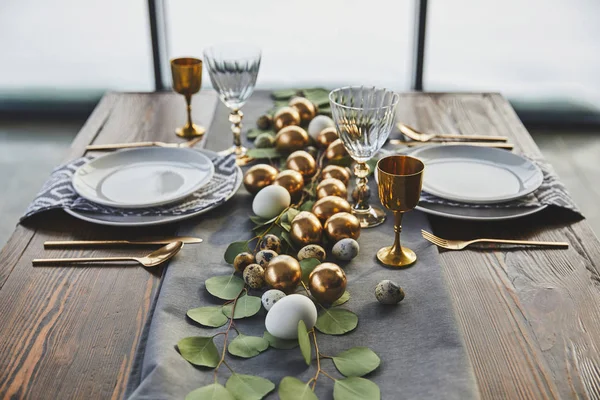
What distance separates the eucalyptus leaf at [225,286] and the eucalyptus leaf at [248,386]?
0.17 metres

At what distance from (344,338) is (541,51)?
264 centimetres

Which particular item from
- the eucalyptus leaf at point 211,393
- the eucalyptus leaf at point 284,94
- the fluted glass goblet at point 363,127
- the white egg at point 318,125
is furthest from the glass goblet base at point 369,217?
the eucalyptus leaf at point 284,94

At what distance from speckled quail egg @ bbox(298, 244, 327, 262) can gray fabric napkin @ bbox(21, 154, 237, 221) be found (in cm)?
24

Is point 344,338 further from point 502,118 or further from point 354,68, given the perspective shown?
point 354,68

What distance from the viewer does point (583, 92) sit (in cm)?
308

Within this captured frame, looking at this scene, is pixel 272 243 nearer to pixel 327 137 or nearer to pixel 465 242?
pixel 465 242

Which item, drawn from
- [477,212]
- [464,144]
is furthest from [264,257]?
[464,144]

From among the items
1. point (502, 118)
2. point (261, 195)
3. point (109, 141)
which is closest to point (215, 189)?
point (261, 195)

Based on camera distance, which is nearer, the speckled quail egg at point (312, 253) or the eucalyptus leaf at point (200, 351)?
the eucalyptus leaf at point (200, 351)

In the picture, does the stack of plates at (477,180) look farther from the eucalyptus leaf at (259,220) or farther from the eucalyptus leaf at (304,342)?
the eucalyptus leaf at (304,342)

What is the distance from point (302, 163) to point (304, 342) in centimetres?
51

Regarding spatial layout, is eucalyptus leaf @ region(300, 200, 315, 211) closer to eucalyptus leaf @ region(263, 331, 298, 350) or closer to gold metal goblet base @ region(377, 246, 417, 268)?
gold metal goblet base @ region(377, 246, 417, 268)

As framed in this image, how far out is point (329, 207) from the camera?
3.29 feet

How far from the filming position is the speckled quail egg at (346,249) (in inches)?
36.5
